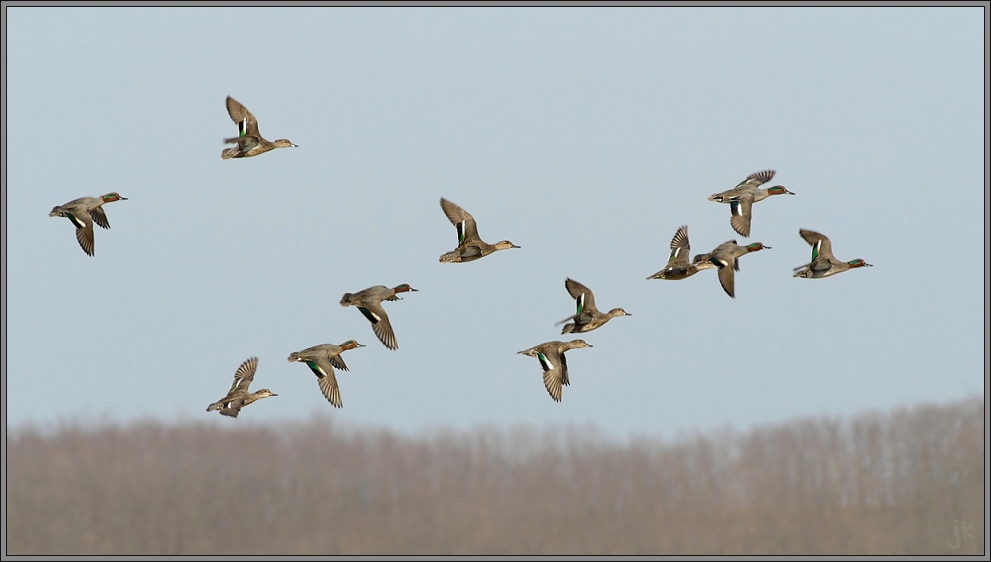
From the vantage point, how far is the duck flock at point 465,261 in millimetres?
23500

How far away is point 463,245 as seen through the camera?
23.9 m

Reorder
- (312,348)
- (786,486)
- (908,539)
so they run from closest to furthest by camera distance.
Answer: (312,348)
(908,539)
(786,486)

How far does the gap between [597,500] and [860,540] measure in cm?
902

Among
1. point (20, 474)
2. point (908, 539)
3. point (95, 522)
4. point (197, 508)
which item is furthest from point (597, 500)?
point (20, 474)

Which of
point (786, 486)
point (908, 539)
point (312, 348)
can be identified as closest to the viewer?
point (312, 348)

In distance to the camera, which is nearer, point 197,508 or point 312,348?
point 312,348

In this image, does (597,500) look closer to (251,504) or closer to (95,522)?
(251,504)

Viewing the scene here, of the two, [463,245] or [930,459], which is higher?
[463,245]

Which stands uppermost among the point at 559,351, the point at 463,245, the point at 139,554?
the point at 463,245

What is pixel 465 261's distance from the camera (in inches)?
944

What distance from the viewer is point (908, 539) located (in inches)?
1881

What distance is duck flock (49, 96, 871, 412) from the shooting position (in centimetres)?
2350

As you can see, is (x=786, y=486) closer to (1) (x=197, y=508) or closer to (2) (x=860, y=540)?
(2) (x=860, y=540)

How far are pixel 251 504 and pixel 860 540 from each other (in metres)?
21.0
